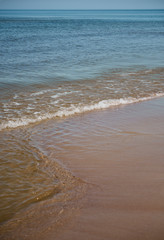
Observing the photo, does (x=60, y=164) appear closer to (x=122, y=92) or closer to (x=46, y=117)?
(x=46, y=117)

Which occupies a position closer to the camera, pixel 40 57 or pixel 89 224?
pixel 89 224

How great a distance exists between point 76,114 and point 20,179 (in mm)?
3224

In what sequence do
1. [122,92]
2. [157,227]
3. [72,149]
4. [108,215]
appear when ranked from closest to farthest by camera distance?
[157,227] → [108,215] → [72,149] → [122,92]

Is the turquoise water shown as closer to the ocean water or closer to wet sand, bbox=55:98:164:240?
the ocean water

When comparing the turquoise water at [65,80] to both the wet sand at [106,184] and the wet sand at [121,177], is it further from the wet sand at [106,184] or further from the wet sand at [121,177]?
the wet sand at [121,177]

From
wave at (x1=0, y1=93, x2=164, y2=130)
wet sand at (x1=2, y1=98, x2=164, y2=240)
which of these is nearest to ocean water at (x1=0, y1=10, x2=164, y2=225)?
wave at (x1=0, y1=93, x2=164, y2=130)

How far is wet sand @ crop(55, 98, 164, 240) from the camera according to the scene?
2.48 metres

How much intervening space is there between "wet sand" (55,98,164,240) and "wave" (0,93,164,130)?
2.32 ft

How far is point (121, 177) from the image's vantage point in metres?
3.42

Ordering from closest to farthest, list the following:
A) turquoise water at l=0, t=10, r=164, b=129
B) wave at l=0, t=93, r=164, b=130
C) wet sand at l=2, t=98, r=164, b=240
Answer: wet sand at l=2, t=98, r=164, b=240 < wave at l=0, t=93, r=164, b=130 < turquoise water at l=0, t=10, r=164, b=129

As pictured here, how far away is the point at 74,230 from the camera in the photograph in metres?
2.47

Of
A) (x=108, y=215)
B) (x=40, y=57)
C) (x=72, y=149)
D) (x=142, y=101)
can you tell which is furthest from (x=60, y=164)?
(x=40, y=57)

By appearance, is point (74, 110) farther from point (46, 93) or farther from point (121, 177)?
point (121, 177)

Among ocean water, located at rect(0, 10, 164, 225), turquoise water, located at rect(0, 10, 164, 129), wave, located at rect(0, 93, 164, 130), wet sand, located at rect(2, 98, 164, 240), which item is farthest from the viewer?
turquoise water, located at rect(0, 10, 164, 129)
